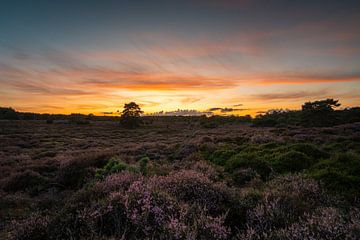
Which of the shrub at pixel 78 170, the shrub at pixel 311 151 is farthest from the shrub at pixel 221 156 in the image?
the shrub at pixel 78 170

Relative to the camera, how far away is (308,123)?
4428 cm

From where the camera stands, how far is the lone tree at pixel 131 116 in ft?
230

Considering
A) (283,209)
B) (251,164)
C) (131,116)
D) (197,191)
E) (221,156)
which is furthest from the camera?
(131,116)

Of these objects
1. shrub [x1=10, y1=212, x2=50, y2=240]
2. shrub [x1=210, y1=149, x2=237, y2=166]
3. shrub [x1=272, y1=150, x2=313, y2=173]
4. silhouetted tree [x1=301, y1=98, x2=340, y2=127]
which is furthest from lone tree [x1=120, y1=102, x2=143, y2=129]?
shrub [x1=10, y1=212, x2=50, y2=240]

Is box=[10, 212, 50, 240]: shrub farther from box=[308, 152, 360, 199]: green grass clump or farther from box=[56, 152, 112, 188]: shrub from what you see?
box=[308, 152, 360, 199]: green grass clump

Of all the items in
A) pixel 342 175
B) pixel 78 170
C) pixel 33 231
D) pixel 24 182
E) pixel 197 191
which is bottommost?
pixel 24 182

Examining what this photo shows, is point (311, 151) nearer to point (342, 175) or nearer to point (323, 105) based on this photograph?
point (342, 175)

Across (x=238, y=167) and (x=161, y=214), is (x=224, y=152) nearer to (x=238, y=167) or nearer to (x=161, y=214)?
(x=238, y=167)

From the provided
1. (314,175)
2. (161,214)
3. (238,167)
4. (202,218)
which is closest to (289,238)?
(202,218)

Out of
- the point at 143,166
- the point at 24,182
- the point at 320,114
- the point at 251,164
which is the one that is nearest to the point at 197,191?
the point at 143,166

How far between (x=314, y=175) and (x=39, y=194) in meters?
10.1

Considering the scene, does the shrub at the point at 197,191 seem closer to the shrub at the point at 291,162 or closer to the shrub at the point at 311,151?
the shrub at the point at 291,162

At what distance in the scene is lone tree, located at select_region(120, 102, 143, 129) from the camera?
230ft

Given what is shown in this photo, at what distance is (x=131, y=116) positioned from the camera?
232 feet
